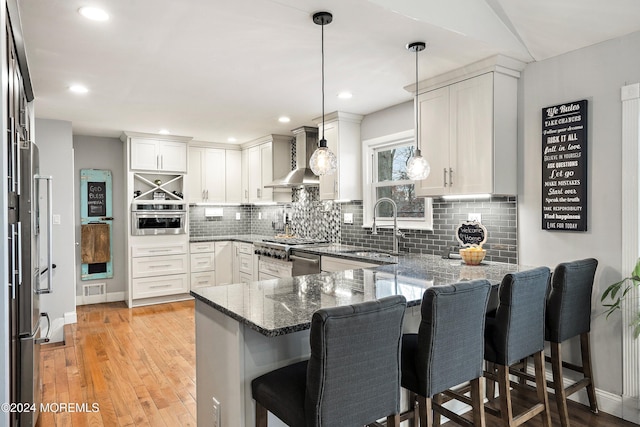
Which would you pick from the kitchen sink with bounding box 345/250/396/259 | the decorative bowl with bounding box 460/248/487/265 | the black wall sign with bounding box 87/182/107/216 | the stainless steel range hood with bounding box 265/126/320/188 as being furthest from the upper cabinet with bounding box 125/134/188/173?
the decorative bowl with bounding box 460/248/487/265

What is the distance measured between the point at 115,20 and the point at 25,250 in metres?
1.33

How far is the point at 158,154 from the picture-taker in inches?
231

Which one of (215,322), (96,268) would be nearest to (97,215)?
(96,268)

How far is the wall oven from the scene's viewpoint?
5.68 metres

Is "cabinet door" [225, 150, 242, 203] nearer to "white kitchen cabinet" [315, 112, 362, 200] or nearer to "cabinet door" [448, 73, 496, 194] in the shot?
"white kitchen cabinet" [315, 112, 362, 200]

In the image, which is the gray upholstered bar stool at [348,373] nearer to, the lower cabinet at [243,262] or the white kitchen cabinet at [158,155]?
the lower cabinet at [243,262]

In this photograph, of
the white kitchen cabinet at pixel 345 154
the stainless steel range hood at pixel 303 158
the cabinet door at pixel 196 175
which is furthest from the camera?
the cabinet door at pixel 196 175

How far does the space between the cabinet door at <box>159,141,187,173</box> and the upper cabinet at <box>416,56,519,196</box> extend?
394cm

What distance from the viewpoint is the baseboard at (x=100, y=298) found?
5.84 m

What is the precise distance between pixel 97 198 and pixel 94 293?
138 centimetres

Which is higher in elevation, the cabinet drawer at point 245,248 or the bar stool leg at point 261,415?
the cabinet drawer at point 245,248

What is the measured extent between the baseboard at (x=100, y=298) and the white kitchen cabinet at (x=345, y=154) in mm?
3649

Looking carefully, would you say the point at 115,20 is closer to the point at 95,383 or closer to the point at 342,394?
the point at 342,394

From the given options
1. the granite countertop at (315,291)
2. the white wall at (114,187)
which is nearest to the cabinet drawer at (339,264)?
the granite countertop at (315,291)
